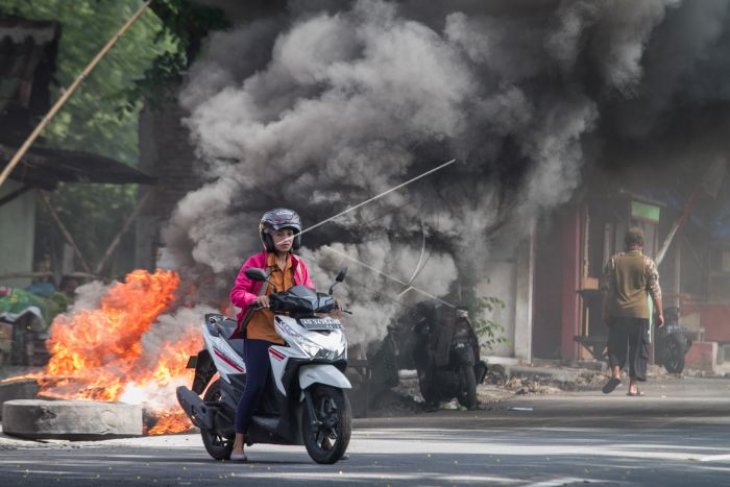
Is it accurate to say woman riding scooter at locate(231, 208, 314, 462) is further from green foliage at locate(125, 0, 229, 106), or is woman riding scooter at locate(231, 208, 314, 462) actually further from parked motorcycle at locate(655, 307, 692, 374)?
parked motorcycle at locate(655, 307, 692, 374)

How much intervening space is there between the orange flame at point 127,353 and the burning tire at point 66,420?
1414mm

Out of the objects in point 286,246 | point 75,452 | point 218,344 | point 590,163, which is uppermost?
point 590,163

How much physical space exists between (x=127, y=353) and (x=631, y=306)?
6023mm

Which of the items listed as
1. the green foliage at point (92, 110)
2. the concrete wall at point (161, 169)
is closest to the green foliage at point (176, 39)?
the concrete wall at point (161, 169)

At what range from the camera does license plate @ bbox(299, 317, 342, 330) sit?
885 cm

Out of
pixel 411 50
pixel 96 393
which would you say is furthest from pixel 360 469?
pixel 411 50

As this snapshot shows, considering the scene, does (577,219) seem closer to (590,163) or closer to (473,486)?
(590,163)

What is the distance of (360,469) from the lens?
8.52 meters

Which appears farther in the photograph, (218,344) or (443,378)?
(443,378)

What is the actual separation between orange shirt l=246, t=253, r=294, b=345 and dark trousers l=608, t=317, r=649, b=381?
8.80m

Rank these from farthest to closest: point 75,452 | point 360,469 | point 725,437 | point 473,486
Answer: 1. point 725,437
2. point 75,452
3. point 360,469
4. point 473,486

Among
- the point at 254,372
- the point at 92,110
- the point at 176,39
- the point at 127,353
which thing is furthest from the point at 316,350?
the point at 92,110

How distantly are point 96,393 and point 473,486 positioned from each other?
7380 millimetres

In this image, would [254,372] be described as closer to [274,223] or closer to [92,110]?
[274,223]
